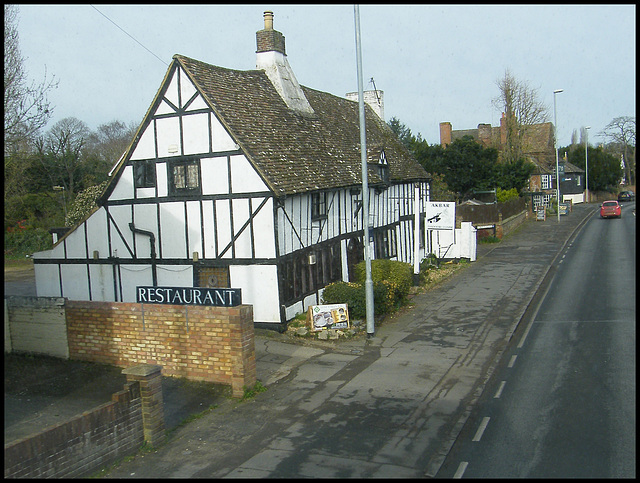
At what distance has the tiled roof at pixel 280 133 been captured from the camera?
17062 millimetres

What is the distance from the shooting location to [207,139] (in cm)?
1712

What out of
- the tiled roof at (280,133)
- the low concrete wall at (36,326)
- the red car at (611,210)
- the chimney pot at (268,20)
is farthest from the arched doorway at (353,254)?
the red car at (611,210)

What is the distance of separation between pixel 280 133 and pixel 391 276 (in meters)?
6.18

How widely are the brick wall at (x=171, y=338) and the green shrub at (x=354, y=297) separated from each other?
21.0 ft

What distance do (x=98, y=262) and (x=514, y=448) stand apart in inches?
587

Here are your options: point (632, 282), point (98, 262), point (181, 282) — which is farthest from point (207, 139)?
point (632, 282)

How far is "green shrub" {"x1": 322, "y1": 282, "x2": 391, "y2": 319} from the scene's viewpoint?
17.7 metres

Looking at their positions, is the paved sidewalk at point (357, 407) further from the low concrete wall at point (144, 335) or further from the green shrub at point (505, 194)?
the green shrub at point (505, 194)

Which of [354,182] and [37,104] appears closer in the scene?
[354,182]

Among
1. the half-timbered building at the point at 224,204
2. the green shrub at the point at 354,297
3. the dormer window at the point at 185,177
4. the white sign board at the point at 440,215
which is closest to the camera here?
the half-timbered building at the point at 224,204

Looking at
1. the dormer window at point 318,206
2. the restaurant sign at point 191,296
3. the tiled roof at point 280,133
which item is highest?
the tiled roof at point 280,133

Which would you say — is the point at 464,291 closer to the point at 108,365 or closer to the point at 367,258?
the point at 367,258

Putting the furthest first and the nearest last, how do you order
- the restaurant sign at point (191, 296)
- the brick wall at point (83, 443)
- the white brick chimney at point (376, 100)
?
the white brick chimney at point (376, 100) → the restaurant sign at point (191, 296) → the brick wall at point (83, 443)

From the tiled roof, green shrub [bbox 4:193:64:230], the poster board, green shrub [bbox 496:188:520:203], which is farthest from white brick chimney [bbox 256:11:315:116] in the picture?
green shrub [bbox 496:188:520:203]
